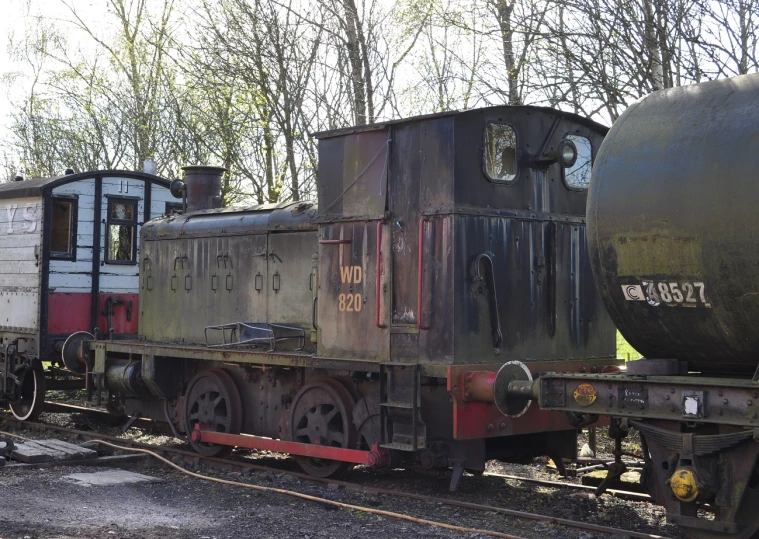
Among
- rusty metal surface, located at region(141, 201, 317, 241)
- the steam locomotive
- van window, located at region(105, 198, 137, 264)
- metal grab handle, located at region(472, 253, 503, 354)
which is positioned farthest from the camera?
van window, located at region(105, 198, 137, 264)

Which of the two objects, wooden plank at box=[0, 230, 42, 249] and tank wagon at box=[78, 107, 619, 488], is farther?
wooden plank at box=[0, 230, 42, 249]

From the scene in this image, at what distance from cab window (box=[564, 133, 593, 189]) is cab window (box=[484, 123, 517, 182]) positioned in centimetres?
78

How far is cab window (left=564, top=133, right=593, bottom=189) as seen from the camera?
9.28 m

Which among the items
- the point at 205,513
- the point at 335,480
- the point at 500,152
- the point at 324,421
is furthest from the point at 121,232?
the point at 500,152

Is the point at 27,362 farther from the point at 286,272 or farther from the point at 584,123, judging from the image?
the point at 584,123

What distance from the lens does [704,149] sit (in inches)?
229

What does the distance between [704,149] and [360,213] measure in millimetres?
3920

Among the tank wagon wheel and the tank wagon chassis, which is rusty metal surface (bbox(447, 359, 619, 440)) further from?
the tank wagon wheel

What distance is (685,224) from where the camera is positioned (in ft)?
19.3

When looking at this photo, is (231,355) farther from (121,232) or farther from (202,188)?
(121,232)

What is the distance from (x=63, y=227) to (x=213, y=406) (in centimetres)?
461

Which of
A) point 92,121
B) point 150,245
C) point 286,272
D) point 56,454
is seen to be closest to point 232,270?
point 286,272

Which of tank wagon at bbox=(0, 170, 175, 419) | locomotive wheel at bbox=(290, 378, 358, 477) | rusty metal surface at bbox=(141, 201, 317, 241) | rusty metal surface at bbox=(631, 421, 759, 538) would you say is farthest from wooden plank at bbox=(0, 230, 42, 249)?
rusty metal surface at bbox=(631, 421, 759, 538)

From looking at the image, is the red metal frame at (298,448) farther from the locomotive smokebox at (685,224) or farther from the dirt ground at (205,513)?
the locomotive smokebox at (685,224)
